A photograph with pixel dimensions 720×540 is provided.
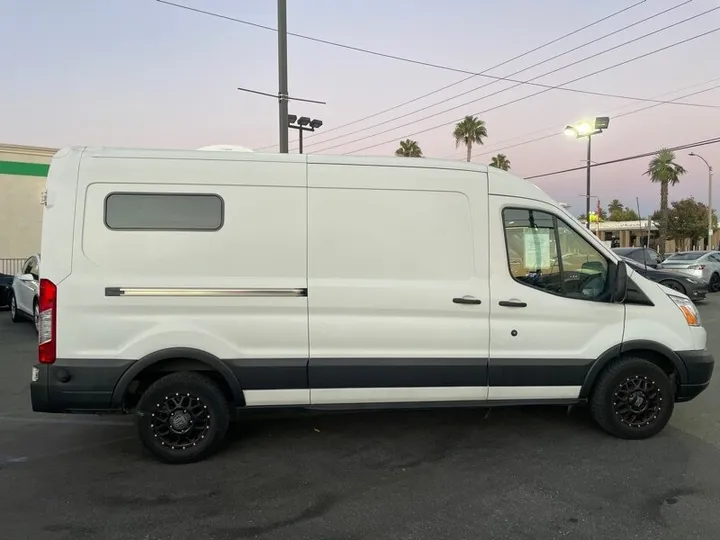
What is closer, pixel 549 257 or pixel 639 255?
pixel 549 257

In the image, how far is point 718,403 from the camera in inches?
229

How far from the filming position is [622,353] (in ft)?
15.4

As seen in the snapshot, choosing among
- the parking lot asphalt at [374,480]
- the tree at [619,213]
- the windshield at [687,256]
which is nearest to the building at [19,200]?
the parking lot asphalt at [374,480]

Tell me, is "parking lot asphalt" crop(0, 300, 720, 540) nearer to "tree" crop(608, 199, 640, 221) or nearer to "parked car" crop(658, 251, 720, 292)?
"parked car" crop(658, 251, 720, 292)

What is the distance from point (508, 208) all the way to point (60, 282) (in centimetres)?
350

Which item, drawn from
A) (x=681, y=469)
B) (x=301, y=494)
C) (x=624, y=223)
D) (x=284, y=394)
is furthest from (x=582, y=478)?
(x=624, y=223)

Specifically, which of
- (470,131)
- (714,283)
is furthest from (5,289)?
(470,131)

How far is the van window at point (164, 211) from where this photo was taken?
413 cm

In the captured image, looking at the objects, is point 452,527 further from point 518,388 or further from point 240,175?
point 240,175

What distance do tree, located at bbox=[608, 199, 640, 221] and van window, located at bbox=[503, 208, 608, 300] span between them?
100 m

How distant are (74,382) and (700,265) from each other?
18.7m

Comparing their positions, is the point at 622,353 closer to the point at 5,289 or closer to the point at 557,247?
the point at 557,247

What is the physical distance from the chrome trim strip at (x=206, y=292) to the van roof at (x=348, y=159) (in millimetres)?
1007

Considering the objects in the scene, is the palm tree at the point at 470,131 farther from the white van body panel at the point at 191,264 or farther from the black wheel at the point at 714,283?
the white van body panel at the point at 191,264
